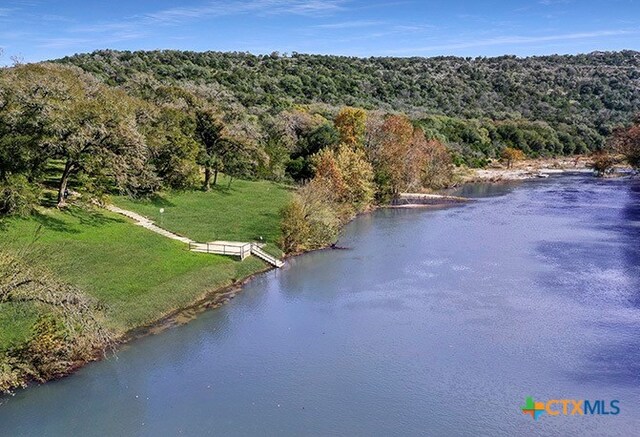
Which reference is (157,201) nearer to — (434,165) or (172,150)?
(172,150)

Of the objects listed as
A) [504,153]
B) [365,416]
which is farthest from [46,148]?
[504,153]

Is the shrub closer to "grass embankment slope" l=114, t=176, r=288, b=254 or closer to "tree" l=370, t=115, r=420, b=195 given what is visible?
"grass embankment slope" l=114, t=176, r=288, b=254

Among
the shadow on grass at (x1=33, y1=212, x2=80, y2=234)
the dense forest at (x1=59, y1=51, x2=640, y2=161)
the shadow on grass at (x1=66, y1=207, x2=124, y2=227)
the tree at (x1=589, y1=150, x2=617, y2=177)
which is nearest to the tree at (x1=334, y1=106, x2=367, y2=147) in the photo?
the dense forest at (x1=59, y1=51, x2=640, y2=161)

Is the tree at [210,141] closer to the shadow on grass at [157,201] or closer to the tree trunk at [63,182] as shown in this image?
the shadow on grass at [157,201]

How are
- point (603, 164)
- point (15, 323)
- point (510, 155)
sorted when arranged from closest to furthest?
point (15, 323), point (603, 164), point (510, 155)

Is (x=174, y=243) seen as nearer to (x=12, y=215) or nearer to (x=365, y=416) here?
(x=12, y=215)

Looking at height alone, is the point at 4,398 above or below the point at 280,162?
below

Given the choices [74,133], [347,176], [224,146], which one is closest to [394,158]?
[347,176]
